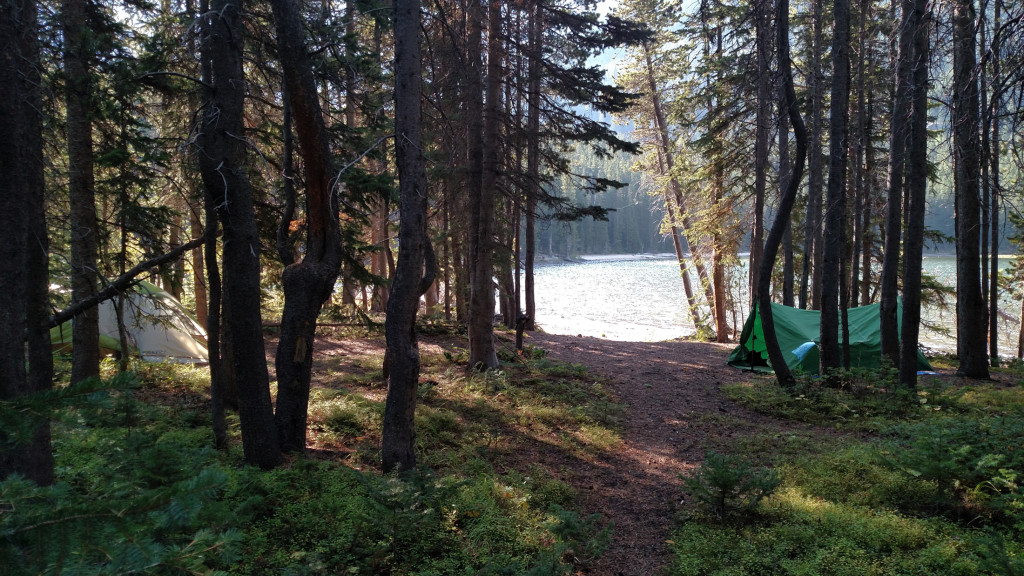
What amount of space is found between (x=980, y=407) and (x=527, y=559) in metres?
7.92

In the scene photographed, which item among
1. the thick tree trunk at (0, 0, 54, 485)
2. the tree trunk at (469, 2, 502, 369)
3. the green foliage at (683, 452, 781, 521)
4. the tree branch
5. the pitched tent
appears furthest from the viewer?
the pitched tent

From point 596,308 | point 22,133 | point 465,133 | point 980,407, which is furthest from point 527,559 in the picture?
point 596,308

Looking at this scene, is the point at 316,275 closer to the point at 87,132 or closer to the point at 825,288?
the point at 87,132

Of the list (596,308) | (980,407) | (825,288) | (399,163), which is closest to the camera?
(399,163)

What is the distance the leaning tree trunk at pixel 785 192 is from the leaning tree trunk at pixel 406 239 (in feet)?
21.1

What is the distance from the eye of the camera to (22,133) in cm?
358

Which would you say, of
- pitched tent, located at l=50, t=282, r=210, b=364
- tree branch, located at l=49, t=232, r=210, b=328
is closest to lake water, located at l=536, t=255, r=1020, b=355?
pitched tent, located at l=50, t=282, r=210, b=364

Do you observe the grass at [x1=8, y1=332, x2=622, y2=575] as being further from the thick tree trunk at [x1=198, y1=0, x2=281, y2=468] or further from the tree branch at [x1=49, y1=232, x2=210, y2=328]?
the tree branch at [x1=49, y1=232, x2=210, y2=328]

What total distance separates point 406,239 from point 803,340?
10.6 m

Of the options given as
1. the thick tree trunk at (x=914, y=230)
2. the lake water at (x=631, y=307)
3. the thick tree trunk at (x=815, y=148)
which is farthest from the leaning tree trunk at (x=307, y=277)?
the lake water at (x=631, y=307)

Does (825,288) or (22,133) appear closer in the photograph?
(22,133)

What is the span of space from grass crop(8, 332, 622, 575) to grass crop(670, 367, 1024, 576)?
3.96 ft

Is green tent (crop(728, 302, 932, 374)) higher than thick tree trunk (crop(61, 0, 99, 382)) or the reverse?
the reverse

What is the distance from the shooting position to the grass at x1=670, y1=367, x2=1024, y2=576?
12.2 feet
